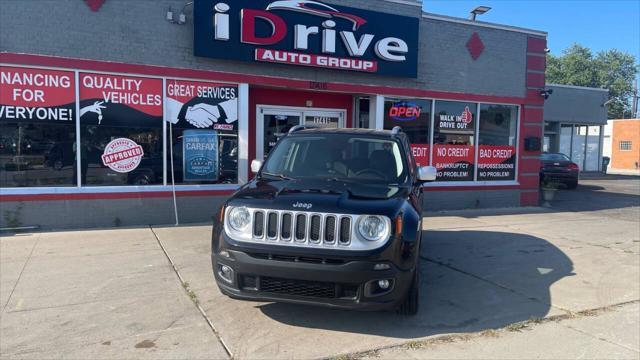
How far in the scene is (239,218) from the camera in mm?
4375

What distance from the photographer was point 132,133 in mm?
9102

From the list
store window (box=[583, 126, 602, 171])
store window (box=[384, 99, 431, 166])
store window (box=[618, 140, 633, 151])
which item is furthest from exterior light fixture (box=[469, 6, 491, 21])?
store window (box=[618, 140, 633, 151])

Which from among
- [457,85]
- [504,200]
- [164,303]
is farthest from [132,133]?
[504,200]

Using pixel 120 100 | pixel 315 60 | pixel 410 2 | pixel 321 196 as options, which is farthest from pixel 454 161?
pixel 321 196

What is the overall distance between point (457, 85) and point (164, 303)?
949 centimetres

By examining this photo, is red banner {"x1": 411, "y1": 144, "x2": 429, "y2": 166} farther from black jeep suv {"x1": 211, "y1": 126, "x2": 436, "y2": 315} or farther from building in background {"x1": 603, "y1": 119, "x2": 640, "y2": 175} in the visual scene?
building in background {"x1": 603, "y1": 119, "x2": 640, "y2": 175}

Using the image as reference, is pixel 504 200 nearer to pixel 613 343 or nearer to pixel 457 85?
pixel 457 85

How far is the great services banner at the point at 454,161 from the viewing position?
1209 cm

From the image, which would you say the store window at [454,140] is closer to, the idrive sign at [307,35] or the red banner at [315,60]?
the idrive sign at [307,35]

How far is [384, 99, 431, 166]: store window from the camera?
11.5 meters

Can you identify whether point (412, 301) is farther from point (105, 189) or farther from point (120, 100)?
point (120, 100)

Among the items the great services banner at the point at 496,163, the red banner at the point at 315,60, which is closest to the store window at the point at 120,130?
the red banner at the point at 315,60

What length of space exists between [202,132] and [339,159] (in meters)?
5.02

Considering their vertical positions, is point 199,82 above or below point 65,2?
below
